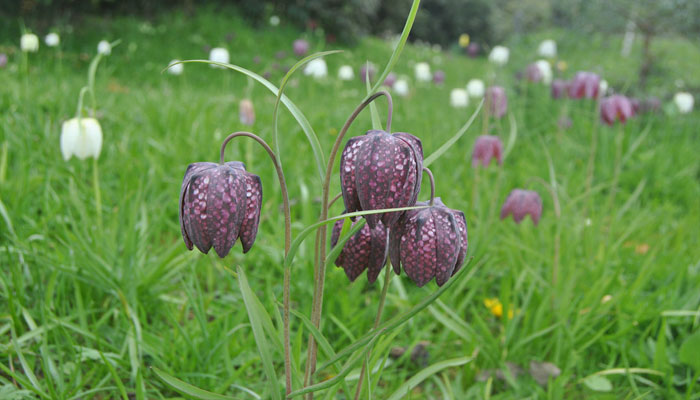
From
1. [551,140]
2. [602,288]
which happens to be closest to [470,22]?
[551,140]

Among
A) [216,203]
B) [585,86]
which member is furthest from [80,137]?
[585,86]

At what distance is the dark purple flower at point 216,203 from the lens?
746 mm

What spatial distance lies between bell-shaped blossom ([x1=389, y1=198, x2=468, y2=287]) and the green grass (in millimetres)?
219

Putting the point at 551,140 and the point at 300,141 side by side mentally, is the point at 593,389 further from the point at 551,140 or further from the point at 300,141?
the point at 551,140

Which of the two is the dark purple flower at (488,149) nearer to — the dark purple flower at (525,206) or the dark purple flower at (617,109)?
the dark purple flower at (525,206)

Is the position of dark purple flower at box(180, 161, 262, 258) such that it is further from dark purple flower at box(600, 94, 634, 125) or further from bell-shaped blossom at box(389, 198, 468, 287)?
dark purple flower at box(600, 94, 634, 125)

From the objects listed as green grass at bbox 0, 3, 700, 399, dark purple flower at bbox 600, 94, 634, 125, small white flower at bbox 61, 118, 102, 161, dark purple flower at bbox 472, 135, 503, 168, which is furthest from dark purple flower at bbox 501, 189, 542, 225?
small white flower at bbox 61, 118, 102, 161

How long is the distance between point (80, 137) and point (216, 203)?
93 cm

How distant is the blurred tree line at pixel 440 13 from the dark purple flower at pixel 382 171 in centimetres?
400

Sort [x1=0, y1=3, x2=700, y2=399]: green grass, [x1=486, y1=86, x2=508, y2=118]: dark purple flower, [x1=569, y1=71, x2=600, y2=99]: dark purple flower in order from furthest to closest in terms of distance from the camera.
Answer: [x1=486, y1=86, x2=508, y2=118]: dark purple flower → [x1=569, y1=71, x2=600, y2=99]: dark purple flower → [x1=0, y1=3, x2=700, y2=399]: green grass

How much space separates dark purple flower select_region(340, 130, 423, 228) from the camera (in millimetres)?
708

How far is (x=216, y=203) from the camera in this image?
0.74 m

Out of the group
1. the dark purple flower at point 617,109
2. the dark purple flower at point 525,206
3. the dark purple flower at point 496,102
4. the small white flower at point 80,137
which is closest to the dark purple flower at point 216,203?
the small white flower at point 80,137

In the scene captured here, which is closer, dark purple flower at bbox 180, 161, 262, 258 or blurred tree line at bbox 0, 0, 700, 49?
dark purple flower at bbox 180, 161, 262, 258
